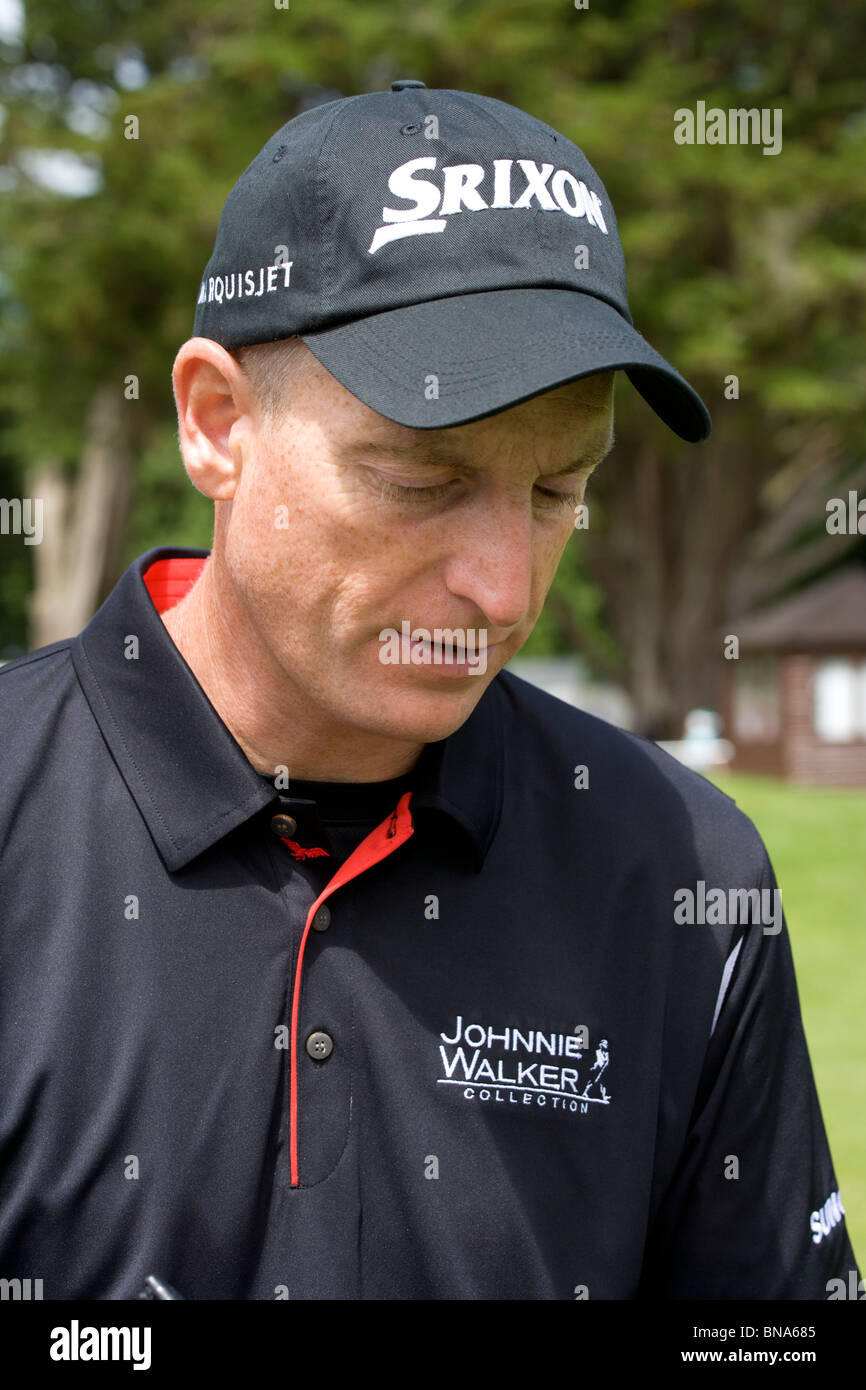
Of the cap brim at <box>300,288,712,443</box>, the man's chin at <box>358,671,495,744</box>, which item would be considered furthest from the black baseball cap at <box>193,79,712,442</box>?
the man's chin at <box>358,671,495,744</box>

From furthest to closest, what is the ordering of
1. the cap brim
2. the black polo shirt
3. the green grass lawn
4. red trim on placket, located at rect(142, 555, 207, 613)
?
the green grass lawn < red trim on placket, located at rect(142, 555, 207, 613) < the black polo shirt < the cap brim

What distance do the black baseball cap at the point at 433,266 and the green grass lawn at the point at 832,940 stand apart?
3827 millimetres

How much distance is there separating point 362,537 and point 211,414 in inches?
12.1

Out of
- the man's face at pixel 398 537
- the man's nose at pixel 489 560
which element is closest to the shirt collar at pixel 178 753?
the man's face at pixel 398 537

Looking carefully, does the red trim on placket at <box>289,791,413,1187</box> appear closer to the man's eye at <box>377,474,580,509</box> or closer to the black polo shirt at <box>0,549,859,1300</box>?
the black polo shirt at <box>0,549,859,1300</box>

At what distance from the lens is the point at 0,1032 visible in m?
1.66

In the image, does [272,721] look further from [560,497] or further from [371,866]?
[560,497]

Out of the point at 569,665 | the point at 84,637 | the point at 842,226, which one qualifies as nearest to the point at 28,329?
the point at 842,226

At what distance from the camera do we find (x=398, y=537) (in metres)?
1.66

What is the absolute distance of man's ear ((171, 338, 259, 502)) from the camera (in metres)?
1.77

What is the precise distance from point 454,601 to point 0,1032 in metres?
0.71

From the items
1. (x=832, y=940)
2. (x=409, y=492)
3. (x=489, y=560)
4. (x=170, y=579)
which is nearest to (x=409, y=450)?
(x=409, y=492)

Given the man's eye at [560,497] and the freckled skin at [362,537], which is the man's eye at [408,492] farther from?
the man's eye at [560,497]

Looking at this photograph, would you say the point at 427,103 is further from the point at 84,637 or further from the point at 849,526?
the point at 849,526
